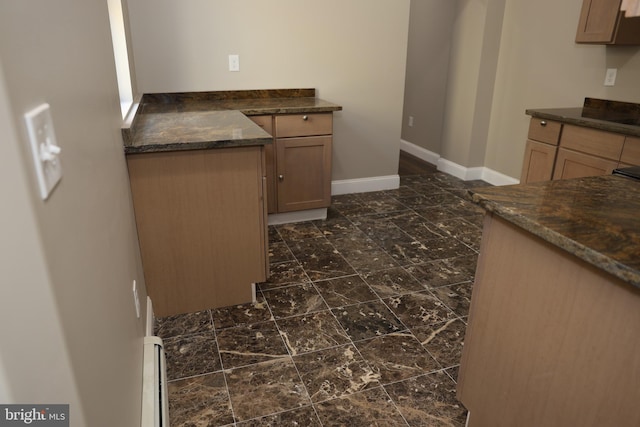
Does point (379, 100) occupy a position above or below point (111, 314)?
above

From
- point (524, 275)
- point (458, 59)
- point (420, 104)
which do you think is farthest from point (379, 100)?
point (524, 275)

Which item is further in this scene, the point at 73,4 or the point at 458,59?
the point at 458,59

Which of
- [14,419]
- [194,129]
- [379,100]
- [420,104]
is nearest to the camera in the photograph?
[14,419]

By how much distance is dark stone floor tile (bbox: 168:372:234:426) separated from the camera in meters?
1.67

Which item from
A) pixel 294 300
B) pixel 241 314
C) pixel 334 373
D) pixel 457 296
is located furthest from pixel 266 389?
pixel 457 296

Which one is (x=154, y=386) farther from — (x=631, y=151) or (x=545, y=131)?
(x=545, y=131)

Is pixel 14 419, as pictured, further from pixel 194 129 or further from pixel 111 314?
pixel 194 129

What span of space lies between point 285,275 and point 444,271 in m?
0.99

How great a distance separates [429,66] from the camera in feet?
16.6

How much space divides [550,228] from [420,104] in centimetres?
444

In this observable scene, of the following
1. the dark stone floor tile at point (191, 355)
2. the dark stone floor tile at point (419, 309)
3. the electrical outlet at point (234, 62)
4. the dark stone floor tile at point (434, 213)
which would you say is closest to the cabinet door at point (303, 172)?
the electrical outlet at point (234, 62)

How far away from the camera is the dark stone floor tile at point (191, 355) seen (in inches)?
75.6

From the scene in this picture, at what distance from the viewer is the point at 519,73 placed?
13.4 ft

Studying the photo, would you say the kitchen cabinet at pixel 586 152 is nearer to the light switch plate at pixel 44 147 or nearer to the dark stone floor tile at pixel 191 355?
the dark stone floor tile at pixel 191 355
